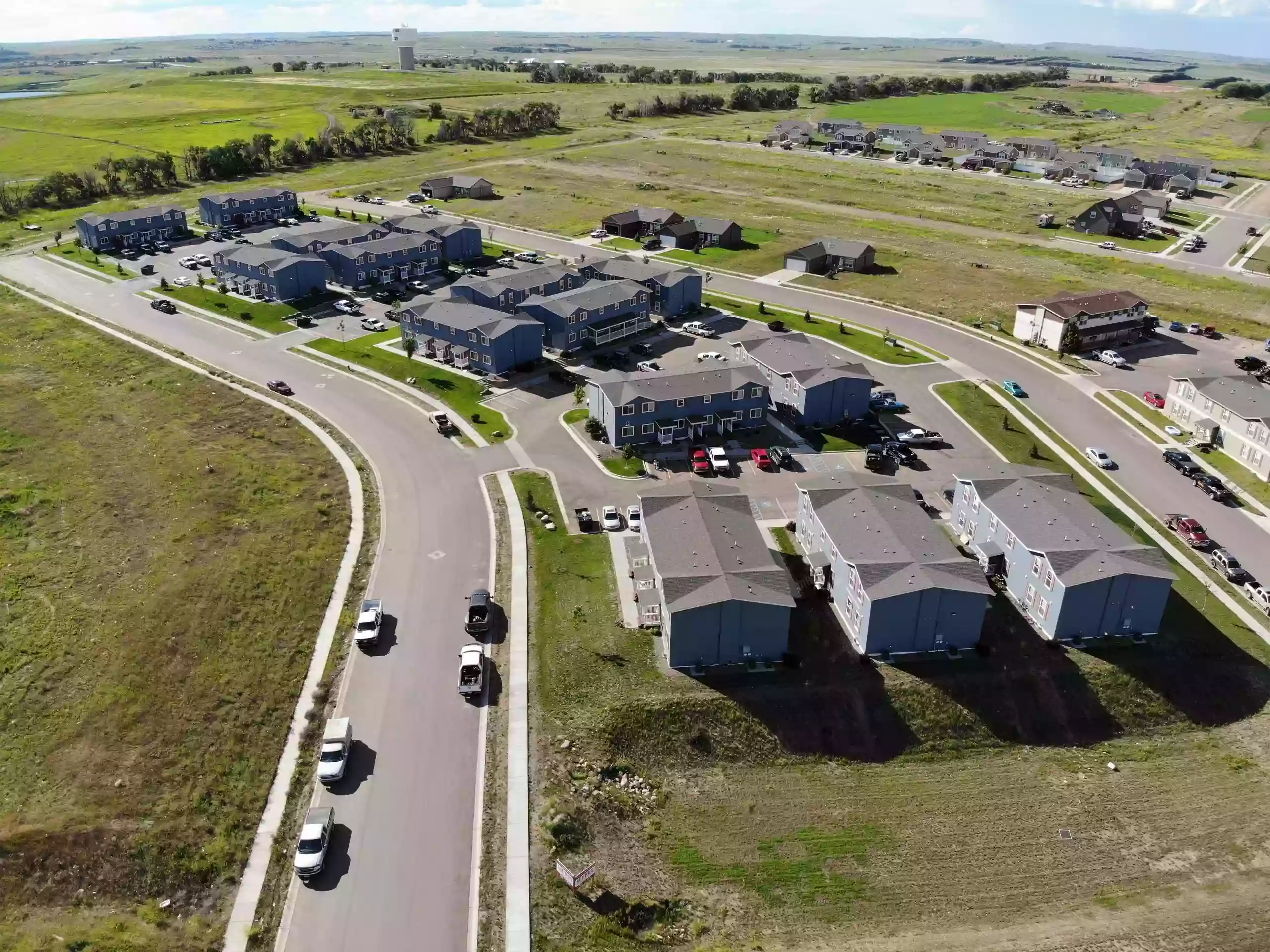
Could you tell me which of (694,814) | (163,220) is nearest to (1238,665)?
(694,814)

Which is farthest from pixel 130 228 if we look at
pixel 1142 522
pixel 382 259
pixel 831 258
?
pixel 1142 522

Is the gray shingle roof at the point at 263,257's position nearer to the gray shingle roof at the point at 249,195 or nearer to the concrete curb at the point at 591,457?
the gray shingle roof at the point at 249,195

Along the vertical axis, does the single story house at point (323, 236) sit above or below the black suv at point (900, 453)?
above

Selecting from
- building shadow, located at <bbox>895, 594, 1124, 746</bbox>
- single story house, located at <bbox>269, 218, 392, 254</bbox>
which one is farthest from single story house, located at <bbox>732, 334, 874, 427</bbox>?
single story house, located at <bbox>269, 218, 392, 254</bbox>

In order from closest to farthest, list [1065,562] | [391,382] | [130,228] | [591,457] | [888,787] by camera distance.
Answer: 1. [888,787]
2. [1065,562]
3. [591,457]
4. [391,382]
5. [130,228]

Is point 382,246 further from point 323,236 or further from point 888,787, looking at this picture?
point 888,787

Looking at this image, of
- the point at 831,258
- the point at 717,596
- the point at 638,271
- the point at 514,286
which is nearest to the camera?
the point at 717,596

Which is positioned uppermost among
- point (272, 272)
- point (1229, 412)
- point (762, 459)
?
point (272, 272)

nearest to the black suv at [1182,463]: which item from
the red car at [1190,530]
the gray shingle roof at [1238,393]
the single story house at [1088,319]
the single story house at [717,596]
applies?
the gray shingle roof at [1238,393]
